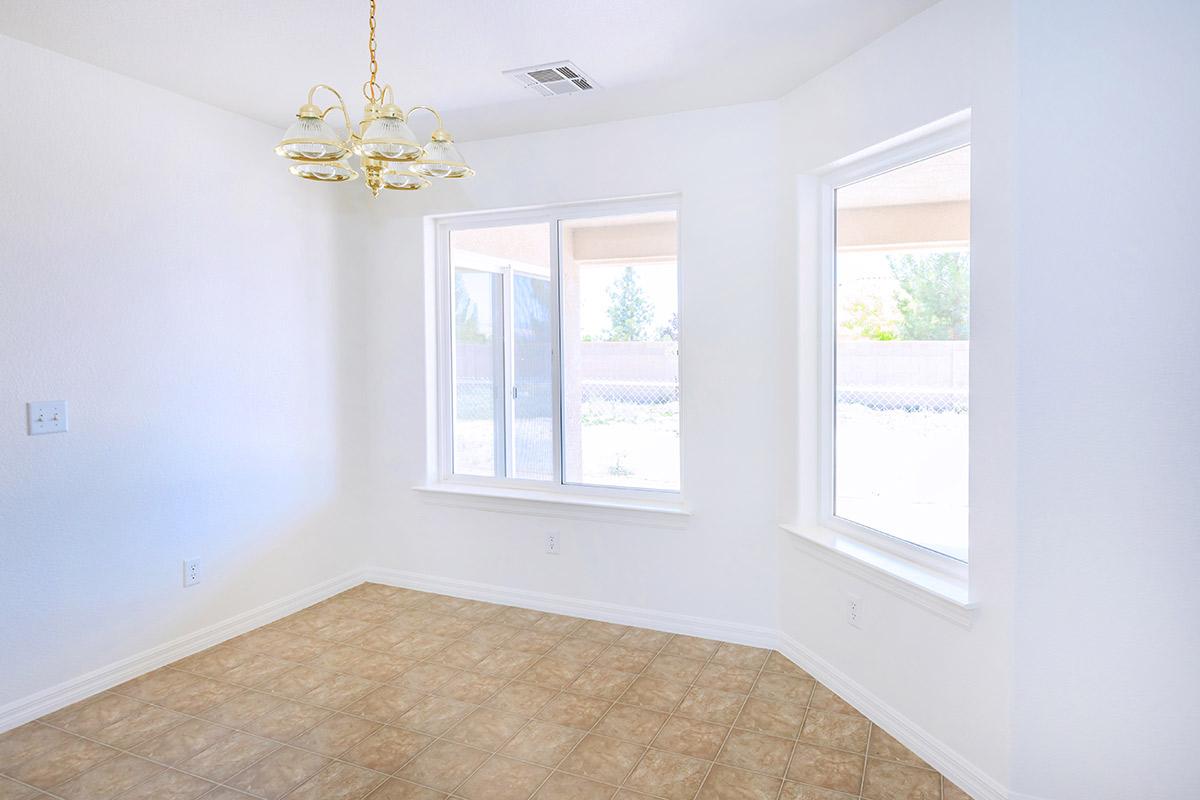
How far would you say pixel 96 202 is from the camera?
2.90 m

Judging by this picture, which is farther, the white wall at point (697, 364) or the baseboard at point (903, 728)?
the white wall at point (697, 364)

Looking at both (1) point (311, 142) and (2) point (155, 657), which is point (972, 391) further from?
(2) point (155, 657)

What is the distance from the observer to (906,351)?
2672mm

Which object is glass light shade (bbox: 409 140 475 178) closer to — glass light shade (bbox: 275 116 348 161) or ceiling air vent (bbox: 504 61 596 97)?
glass light shade (bbox: 275 116 348 161)

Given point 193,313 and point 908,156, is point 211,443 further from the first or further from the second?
point 908,156

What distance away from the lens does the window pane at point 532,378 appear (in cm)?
394

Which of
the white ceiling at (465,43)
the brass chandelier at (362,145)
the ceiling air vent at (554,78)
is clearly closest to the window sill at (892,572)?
the white ceiling at (465,43)

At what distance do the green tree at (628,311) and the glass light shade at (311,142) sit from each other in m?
1.97

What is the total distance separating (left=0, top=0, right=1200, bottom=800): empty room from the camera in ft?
6.44

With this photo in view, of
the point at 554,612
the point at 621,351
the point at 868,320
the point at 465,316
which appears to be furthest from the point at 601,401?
the point at 868,320

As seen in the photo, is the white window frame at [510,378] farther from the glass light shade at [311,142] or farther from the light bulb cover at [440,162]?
the glass light shade at [311,142]

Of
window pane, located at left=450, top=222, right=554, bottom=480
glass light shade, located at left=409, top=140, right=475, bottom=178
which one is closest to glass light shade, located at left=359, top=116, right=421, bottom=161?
glass light shade, located at left=409, top=140, right=475, bottom=178

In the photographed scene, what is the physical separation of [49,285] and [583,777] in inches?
108

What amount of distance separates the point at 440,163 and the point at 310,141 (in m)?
0.37
